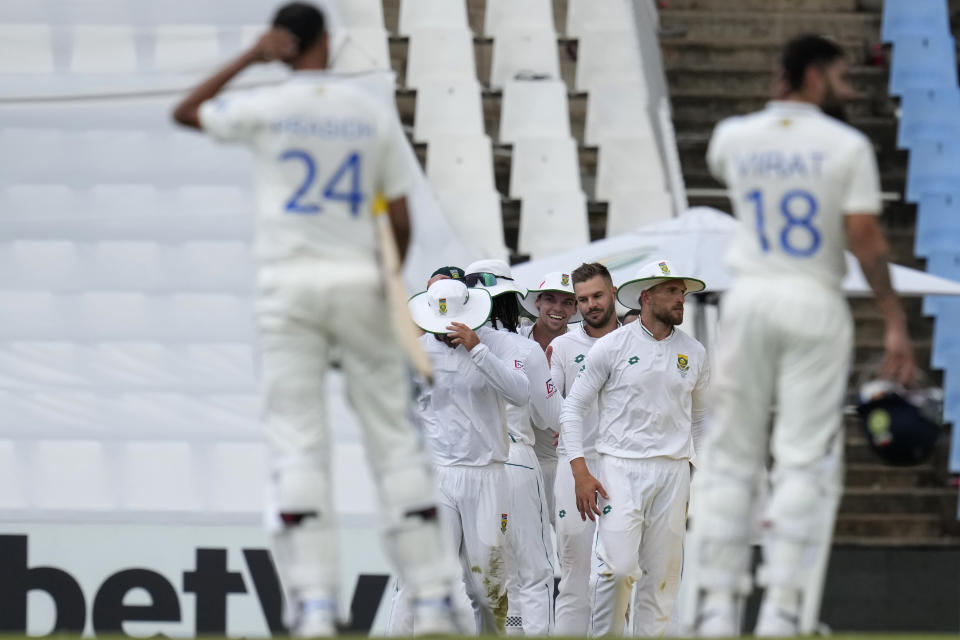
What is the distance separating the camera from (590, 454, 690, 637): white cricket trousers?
25.4 feet

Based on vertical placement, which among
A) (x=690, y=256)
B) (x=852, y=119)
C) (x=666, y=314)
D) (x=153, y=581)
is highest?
(x=852, y=119)

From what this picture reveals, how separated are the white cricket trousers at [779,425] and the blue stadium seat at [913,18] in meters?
11.3

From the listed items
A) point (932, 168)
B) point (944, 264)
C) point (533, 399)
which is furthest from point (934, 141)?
point (533, 399)

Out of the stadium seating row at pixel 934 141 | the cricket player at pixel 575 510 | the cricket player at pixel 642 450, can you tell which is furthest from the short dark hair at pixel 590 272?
the stadium seating row at pixel 934 141

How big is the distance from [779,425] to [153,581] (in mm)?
5976

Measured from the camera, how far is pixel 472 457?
807 centimetres

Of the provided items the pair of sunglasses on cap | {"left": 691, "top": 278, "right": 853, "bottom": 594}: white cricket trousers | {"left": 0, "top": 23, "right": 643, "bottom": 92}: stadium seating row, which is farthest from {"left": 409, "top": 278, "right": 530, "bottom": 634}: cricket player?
{"left": 0, "top": 23, "right": 643, "bottom": 92}: stadium seating row

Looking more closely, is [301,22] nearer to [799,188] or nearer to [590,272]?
[799,188]

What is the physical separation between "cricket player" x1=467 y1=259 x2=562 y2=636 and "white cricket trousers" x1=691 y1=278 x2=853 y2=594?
3.21 m

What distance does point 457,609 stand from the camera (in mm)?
4855

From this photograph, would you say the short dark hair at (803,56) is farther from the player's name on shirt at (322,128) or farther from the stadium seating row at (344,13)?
the stadium seating row at (344,13)

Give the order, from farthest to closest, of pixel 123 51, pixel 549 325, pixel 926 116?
pixel 926 116 < pixel 123 51 < pixel 549 325

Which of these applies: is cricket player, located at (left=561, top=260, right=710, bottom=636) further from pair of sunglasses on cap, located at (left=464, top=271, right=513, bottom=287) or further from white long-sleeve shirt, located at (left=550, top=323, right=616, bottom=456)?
pair of sunglasses on cap, located at (left=464, top=271, right=513, bottom=287)

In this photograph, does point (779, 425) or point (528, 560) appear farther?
point (528, 560)
